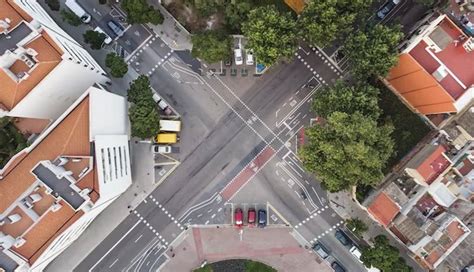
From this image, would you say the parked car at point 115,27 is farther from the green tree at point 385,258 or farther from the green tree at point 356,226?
the green tree at point 385,258

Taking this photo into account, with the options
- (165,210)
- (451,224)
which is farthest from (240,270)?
(451,224)

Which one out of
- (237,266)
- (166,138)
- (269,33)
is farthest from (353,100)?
(237,266)

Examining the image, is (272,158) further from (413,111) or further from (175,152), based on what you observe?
(413,111)

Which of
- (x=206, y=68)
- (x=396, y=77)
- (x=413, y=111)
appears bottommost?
(x=413, y=111)

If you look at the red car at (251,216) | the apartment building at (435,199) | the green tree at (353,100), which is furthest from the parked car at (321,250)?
the green tree at (353,100)

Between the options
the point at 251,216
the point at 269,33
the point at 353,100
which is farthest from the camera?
the point at 251,216

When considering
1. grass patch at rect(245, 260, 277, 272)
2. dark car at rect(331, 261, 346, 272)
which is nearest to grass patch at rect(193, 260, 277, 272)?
grass patch at rect(245, 260, 277, 272)

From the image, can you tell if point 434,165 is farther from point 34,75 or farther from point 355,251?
point 34,75
